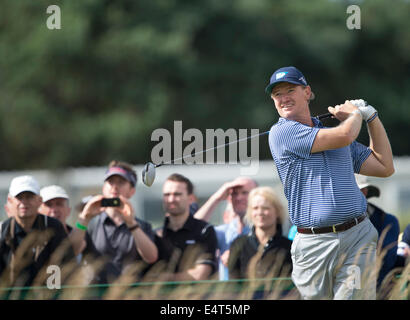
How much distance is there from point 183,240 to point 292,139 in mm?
2363

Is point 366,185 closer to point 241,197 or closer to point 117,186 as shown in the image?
point 241,197

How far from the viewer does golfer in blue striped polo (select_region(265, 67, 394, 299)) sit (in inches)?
178

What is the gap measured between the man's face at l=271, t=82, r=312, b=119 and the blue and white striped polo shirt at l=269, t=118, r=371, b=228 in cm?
9

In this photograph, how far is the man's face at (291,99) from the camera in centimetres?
475

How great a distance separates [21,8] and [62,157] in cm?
593

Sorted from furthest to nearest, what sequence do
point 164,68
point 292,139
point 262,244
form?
point 164,68 < point 262,244 < point 292,139

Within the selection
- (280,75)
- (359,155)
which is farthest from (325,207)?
(280,75)

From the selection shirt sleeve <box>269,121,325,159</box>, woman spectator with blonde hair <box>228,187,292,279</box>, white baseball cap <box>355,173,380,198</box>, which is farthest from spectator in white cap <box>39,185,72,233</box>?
shirt sleeve <box>269,121,325,159</box>

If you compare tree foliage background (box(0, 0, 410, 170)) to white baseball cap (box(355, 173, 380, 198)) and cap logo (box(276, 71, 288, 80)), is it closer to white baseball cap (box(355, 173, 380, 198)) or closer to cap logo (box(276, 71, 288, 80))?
white baseball cap (box(355, 173, 380, 198))

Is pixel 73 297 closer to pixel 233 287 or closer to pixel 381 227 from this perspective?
pixel 233 287

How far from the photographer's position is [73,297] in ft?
17.5

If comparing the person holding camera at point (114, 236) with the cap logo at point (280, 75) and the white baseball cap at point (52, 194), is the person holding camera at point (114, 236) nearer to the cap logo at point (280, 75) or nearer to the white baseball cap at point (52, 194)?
the white baseball cap at point (52, 194)

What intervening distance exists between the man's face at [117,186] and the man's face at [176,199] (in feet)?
1.08

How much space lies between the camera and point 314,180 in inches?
180
